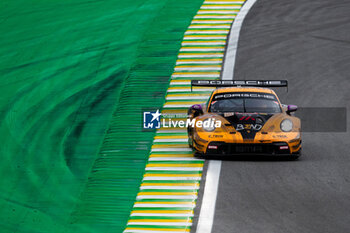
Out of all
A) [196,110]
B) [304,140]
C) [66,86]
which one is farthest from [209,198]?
[66,86]

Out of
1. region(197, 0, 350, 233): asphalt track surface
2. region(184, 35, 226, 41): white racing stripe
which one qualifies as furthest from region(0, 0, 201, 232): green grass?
region(197, 0, 350, 233): asphalt track surface

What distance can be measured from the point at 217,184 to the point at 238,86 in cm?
333

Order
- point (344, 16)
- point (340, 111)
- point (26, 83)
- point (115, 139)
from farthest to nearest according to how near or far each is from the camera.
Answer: point (344, 16) < point (26, 83) < point (340, 111) < point (115, 139)

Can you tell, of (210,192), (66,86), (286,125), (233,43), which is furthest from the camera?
(233,43)

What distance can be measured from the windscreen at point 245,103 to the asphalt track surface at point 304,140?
3.43 ft

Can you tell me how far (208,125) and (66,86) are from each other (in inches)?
222

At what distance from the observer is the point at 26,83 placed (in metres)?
16.0

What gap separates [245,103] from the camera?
12.1 meters

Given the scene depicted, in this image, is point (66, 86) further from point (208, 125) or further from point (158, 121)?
point (208, 125)

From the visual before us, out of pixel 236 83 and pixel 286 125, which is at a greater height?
pixel 236 83

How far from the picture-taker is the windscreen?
11977 millimetres

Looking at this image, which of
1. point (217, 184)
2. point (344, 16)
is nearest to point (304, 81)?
point (344, 16)

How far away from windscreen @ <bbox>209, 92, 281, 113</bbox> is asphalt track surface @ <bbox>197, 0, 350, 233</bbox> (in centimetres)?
104

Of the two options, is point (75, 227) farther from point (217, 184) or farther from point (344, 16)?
point (344, 16)
